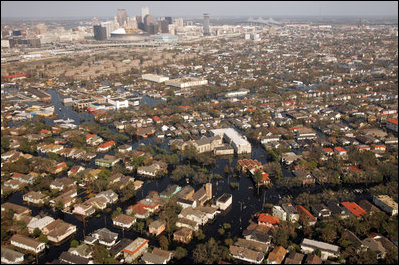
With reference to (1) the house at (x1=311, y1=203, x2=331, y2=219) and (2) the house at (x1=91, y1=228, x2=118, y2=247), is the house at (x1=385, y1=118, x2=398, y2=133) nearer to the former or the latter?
(1) the house at (x1=311, y1=203, x2=331, y2=219)

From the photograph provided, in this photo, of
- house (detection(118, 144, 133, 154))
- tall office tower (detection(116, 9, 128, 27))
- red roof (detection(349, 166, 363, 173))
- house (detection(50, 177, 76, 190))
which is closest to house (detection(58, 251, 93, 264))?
house (detection(50, 177, 76, 190))

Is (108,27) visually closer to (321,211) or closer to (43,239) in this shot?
(43,239)

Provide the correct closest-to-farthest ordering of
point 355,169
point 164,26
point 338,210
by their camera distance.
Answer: point 338,210 → point 355,169 → point 164,26

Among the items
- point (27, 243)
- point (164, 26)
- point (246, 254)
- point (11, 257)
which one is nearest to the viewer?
point (11, 257)

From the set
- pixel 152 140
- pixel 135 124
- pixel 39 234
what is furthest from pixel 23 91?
pixel 39 234

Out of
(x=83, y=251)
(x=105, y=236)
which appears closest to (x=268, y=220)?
(x=105, y=236)

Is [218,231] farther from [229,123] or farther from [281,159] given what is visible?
[229,123]

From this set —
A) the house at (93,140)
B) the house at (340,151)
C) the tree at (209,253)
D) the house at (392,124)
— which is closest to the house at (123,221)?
the tree at (209,253)

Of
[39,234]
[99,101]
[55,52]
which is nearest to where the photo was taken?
[39,234]
